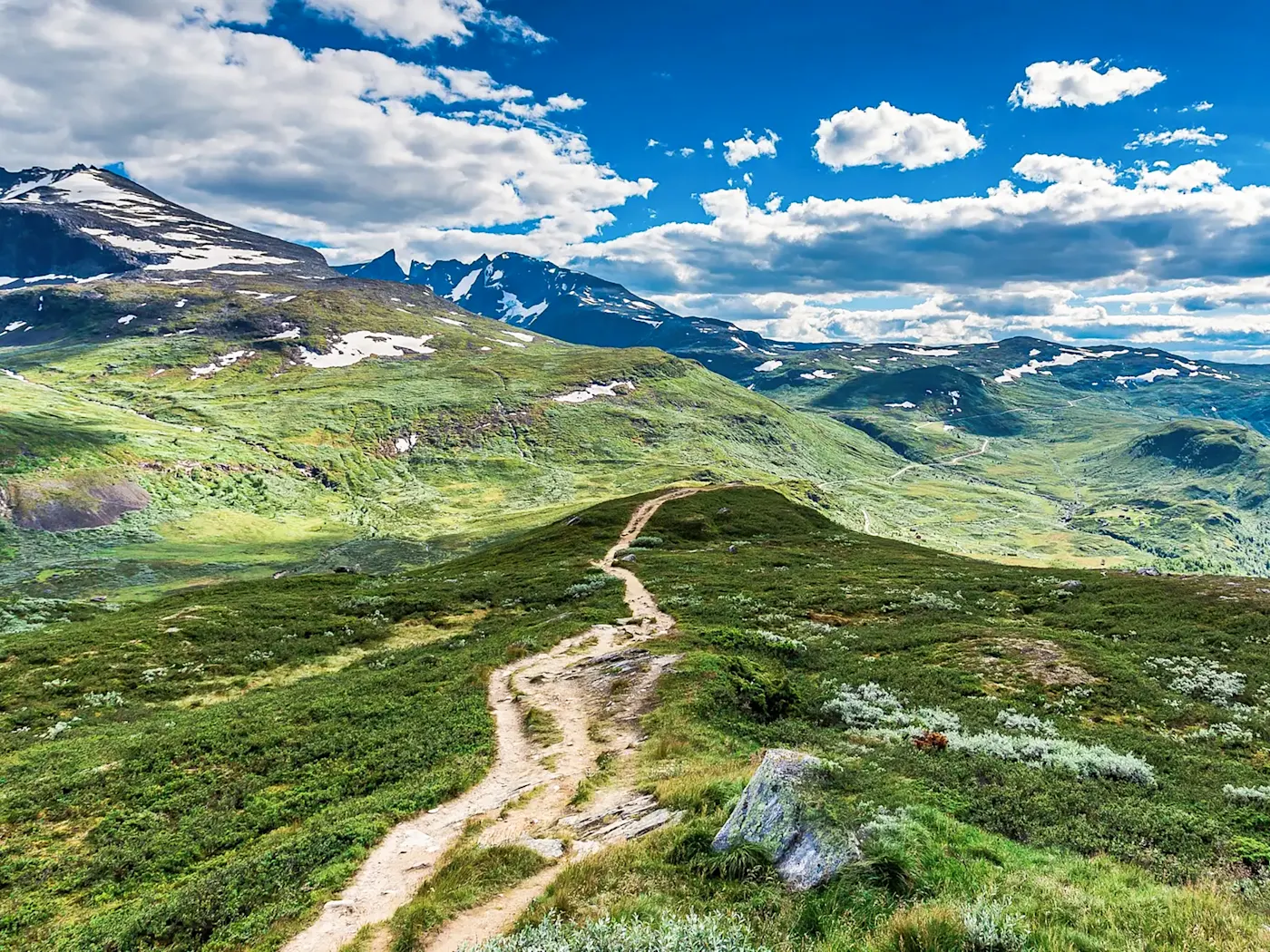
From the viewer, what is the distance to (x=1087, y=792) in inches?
706

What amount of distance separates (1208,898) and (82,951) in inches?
912

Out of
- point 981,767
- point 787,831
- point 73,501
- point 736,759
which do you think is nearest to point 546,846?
point 787,831

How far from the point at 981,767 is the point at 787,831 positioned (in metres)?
10.5

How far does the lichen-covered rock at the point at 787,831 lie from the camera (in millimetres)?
12000

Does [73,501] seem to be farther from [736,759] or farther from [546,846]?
[736,759]

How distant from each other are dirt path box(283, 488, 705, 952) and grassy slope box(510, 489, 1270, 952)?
1.44m

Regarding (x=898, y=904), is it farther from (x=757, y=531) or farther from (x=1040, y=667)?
(x=757, y=531)

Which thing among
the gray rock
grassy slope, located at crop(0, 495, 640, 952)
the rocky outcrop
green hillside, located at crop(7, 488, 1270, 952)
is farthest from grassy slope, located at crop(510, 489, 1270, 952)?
the rocky outcrop

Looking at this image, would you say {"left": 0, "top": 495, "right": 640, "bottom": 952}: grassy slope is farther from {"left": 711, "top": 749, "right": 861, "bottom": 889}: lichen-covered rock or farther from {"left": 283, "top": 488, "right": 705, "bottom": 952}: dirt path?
{"left": 711, "top": 749, "right": 861, "bottom": 889}: lichen-covered rock

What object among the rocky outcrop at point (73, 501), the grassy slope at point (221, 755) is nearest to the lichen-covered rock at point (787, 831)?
the grassy slope at point (221, 755)

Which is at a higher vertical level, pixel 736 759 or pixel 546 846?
pixel 546 846

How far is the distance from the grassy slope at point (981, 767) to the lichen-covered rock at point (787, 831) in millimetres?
505

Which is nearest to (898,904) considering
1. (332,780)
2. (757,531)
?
(332,780)

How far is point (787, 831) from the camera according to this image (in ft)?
42.7
